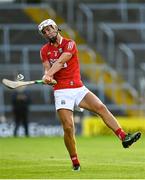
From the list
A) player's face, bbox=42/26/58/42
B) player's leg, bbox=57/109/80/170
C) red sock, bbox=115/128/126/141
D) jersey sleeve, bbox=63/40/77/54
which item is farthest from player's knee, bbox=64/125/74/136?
player's face, bbox=42/26/58/42

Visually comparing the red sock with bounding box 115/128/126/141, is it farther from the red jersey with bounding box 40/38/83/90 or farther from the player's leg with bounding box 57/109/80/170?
the red jersey with bounding box 40/38/83/90

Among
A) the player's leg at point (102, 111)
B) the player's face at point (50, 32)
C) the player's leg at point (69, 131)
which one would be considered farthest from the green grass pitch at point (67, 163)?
the player's face at point (50, 32)

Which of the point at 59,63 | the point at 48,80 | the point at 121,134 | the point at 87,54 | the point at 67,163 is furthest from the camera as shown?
the point at 87,54

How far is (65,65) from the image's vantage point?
14109mm

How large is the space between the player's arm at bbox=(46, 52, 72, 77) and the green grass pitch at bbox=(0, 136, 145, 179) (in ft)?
5.26

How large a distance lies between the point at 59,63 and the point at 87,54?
20314 millimetres

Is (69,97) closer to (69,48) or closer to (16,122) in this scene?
(69,48)

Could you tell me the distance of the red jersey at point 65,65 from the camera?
553 inches

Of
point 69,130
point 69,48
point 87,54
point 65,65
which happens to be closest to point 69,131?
point 69,130

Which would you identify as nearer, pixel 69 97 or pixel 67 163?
pixel 69 97

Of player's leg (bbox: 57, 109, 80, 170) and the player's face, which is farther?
the player's face

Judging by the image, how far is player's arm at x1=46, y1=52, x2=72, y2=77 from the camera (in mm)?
13906

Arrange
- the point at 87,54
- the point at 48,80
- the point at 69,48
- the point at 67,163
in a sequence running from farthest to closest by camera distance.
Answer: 1. the point at 87,54
2. the point at 67,163
3. the point at 69,48
4. the point at 48,80

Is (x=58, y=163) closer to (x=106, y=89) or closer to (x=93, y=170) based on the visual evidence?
(x=93, y=170)
